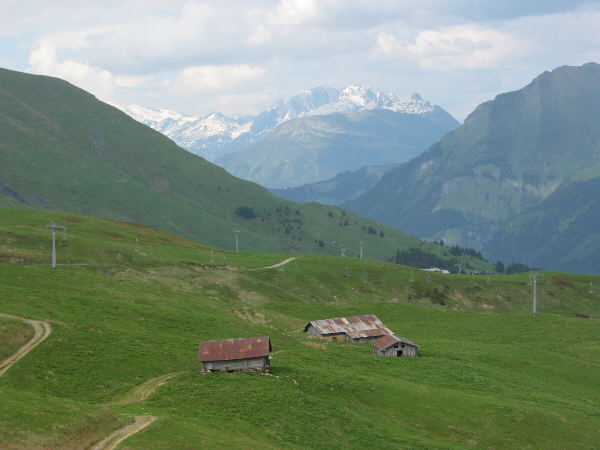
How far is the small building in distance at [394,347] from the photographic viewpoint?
10344 cm

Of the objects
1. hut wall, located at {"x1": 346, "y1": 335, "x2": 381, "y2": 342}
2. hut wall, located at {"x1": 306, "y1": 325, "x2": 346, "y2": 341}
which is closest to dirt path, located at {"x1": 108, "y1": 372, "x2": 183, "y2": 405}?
hut wall, located at {"x1": 306, "y1": 325, "x2": 346, "y2": 341}

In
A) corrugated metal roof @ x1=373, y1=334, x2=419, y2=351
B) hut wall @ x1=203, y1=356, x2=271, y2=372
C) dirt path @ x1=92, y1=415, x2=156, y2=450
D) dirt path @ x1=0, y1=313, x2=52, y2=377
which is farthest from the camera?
corrugated metal roof @ x1=373, y1=334, x2=419, y2=351

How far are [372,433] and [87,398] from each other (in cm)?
2522

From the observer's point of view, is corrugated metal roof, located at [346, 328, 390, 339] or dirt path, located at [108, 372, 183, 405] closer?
dirt path, located at [108, 372, 183, 405]

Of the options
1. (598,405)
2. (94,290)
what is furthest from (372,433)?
(94,290)

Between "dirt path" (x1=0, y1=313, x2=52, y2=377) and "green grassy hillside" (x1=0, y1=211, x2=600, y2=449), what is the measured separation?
971 millimetres

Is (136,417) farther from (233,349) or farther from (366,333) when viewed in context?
(366,333)

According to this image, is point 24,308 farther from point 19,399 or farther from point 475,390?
point 475,390

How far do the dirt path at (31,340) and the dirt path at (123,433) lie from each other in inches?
761

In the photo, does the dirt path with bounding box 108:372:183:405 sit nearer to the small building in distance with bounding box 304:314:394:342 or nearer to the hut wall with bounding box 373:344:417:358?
the hut wall with bounding box 373:344:417:358

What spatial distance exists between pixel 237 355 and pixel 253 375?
2.75 metres

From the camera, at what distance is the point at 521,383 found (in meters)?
97.6

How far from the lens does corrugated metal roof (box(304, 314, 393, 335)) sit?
375 ft

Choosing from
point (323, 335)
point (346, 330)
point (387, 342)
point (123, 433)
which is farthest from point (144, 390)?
point (346, 330)
